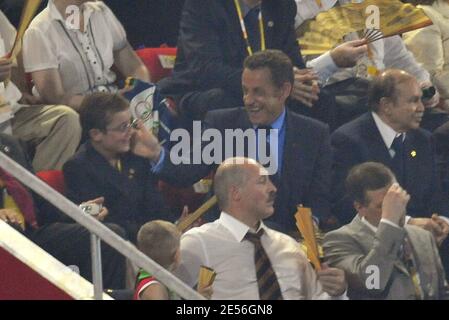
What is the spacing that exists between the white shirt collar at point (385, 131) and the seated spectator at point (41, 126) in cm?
167

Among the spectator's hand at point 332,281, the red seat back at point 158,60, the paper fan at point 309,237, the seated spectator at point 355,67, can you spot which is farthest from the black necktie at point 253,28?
the spectator's hand at point 332,281

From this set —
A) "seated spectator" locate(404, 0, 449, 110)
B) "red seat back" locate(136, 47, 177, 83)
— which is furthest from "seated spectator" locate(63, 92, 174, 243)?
"seated spectator" locate(404, 0, 449, 110)

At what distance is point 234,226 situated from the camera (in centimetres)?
1050

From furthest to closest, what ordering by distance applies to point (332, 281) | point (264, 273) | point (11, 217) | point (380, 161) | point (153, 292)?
point (380, 161) → point (332, 281) → point (264, 273) → point (11, 217) → point (153, 292)

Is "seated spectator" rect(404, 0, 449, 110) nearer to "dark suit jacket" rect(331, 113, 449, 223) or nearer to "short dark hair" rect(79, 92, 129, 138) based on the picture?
"dark suit jacket" rect(331, 113, 449, 223)

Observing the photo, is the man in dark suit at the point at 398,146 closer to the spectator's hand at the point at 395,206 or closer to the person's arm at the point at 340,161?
the person's arm at the point at 340,161

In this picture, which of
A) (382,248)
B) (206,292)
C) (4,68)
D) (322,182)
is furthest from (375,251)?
(4,68)

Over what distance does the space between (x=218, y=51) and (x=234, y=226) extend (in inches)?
44.3

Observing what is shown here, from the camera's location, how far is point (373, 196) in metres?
10.8

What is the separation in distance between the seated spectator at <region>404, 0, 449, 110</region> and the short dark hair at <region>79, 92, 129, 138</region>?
77.5 inches

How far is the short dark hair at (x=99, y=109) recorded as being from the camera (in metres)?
10.7

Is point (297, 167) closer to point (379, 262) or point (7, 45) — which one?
point (379, 262)
